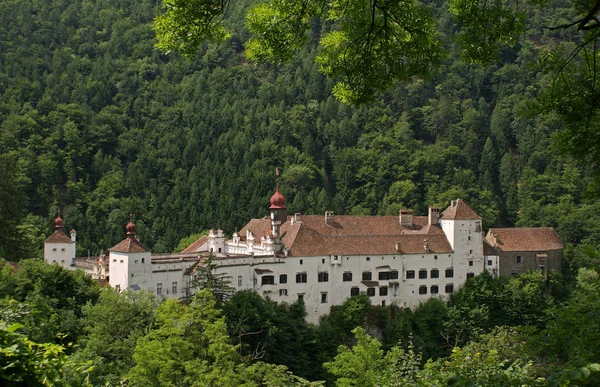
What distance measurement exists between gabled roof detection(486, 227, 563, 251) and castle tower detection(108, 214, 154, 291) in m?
26.3

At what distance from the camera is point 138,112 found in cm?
9838

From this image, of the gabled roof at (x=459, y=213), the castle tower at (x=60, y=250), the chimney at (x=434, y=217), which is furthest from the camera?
the chimney at (x=434, y=217)

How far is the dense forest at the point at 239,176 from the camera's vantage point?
1412 inches

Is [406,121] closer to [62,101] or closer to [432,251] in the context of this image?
[62,101]

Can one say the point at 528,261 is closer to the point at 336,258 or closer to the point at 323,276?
the point at 336,258

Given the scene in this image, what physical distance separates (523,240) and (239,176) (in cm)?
3334

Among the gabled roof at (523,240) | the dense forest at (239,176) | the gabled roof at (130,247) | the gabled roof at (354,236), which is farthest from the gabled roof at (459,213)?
the gabled roof at (130,247)

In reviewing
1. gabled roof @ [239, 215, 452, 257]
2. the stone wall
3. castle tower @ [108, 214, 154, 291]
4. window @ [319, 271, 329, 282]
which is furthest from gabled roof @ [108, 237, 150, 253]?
the stone wall

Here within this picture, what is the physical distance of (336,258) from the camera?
4956 cm

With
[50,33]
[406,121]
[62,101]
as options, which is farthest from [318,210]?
[50,33]

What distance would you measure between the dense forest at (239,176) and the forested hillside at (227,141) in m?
0.26

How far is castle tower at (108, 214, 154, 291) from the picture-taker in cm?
4362

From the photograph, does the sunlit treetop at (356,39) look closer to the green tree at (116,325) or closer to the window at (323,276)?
the green tree at (116,325)

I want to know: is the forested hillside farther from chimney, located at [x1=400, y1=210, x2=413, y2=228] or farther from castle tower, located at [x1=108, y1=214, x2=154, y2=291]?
chimney, located at [x1=400, y1=210, x2=413, y2=228]
